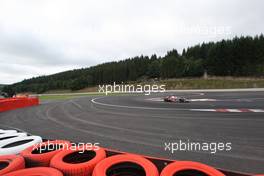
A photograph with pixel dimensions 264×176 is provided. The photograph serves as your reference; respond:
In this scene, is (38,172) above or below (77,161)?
above

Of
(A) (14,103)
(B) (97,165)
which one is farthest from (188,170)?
(A) (14,103)

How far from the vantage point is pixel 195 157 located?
449 cm

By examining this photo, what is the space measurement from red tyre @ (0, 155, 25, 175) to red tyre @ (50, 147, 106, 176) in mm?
478

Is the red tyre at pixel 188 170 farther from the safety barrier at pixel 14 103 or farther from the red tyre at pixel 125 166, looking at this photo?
the safety barrier at pixel 14 103

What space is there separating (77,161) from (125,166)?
3.53 feet

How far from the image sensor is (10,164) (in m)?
2.82

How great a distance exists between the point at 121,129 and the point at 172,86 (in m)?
49.7

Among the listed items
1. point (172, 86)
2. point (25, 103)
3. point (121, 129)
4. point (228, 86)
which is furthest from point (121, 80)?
point (121, 129)

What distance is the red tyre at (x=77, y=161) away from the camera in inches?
104

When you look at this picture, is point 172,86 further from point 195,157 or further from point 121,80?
point 195,157

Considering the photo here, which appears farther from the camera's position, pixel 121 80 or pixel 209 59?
pixel 121 80

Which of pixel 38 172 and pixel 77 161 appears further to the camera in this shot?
pixel 77 161

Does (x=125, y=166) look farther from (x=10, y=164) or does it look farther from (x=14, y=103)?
(x=14, y=103)

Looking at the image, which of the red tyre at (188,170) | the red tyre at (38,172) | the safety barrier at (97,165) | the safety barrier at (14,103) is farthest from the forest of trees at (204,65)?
the red tyre at (188,170)
